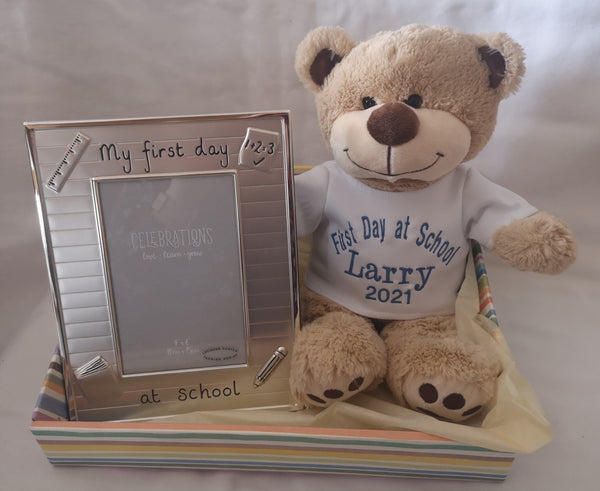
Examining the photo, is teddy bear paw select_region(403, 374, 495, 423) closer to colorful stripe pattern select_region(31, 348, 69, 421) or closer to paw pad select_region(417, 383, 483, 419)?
paw pad select_region(417, 383, 483, 419)

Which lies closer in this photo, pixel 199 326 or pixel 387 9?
pixel 199 326

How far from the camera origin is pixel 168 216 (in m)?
0.69

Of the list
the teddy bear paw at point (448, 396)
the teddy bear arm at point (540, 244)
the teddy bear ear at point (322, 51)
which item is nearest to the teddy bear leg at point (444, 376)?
the teddy bear paw at point (448, 396)

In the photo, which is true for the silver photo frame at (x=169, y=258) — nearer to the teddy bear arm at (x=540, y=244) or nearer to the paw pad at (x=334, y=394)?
the paw pad at (x=334, y=394)

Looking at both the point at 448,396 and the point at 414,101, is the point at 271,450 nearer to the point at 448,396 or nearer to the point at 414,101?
the point at 448,396

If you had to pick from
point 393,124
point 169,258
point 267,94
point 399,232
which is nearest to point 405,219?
point 399,232

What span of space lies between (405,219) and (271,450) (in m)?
0.32

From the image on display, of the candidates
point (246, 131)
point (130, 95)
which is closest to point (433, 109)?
point (246, 131)

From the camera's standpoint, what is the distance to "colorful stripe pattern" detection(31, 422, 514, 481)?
63 cm

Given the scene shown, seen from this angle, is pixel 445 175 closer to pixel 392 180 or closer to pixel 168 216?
pixel 392 180

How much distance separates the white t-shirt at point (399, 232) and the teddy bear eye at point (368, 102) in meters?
0.11

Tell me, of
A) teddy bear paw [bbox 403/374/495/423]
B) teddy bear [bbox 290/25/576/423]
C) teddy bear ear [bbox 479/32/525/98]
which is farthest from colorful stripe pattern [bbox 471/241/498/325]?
teddy bear ear [bbox 479/32/525/98]

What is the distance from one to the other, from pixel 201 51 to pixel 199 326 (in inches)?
19.8

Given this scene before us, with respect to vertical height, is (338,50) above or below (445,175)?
above
